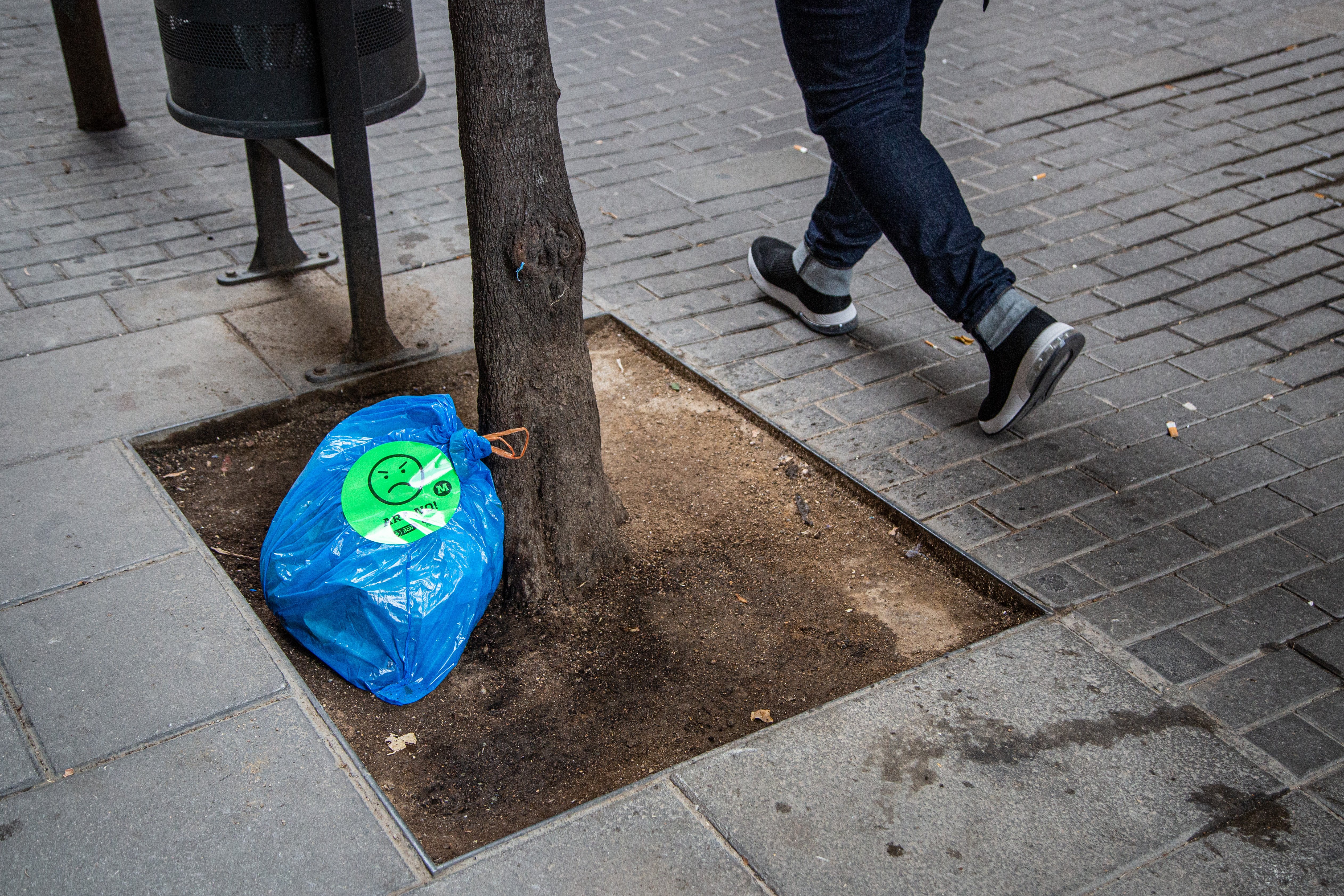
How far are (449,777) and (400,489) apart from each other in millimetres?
687

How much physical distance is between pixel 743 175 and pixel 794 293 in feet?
4.20

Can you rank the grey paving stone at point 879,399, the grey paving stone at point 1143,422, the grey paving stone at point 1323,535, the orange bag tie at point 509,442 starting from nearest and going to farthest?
the orange bag tie at point 509,442
the grey paving stone at point 1323,535
the grey paving stone at point 1143,422
the grey paving stone at point 879,399

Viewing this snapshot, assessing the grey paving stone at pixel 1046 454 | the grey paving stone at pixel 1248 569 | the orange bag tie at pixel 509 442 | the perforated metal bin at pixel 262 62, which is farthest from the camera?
the grey paving stone at pixel 1046 454

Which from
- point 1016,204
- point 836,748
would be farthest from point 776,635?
point 1016,204

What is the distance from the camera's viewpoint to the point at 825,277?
4027 mm

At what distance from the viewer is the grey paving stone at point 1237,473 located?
3.28 meters

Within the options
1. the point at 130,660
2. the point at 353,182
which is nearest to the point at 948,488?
the point at 353,182

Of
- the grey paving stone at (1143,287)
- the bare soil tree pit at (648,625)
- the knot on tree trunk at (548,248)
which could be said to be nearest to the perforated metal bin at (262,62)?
the bare soil tree pit at (648,625)

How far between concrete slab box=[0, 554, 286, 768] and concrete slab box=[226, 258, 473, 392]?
1.06 metres

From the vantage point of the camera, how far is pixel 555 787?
241 cm

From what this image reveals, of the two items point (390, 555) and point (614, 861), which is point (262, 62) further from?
point (614, 861)

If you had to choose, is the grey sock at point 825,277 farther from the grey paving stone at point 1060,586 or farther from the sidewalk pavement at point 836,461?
the grey paving stone at point 1060,586

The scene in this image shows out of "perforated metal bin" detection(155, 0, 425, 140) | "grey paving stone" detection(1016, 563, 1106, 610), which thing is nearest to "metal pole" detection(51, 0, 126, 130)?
"perforated metal bin" detection(155, 0, 425, 140)

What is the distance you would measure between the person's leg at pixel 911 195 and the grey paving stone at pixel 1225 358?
0.75m
